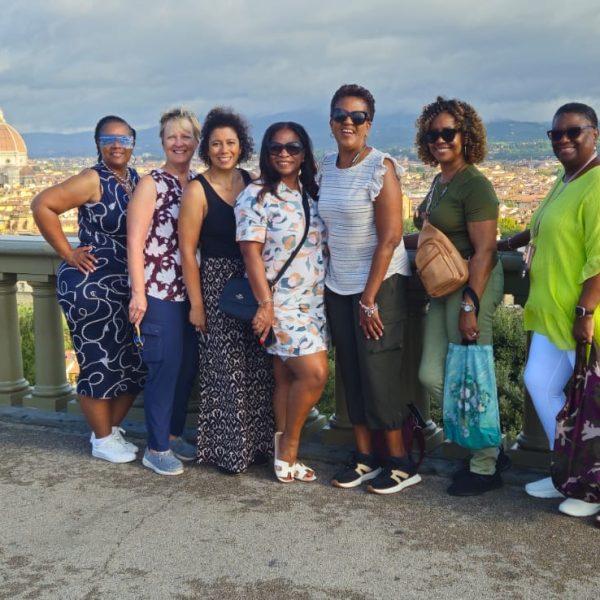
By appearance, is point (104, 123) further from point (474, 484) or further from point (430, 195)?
point (474, 484)

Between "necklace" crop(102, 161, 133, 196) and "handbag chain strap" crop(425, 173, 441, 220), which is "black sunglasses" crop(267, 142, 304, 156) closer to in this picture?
"handbag chain strap" crop(425, 173, 441, 220)

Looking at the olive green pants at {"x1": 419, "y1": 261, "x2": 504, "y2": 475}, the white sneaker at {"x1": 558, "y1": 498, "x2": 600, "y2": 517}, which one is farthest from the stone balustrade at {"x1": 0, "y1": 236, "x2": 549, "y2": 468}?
the white sneaker at {"x1": 558, "y1": 498, "x2": 600, "y2": 517}

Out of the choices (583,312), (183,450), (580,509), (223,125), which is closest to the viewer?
(583,312)

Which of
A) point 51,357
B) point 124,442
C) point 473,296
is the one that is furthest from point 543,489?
point 51,357

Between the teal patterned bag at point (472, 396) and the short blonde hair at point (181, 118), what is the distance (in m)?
1.68

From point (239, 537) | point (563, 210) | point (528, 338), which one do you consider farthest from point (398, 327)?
point (239, 537)

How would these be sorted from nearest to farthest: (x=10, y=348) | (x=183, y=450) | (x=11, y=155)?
1. (x=183, y=450)
2. (x=10, y=348)
3. (x=11, y=155)

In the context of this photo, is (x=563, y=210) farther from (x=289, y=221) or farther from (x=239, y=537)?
(x=239, y=537)

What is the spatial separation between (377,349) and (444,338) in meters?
0.33

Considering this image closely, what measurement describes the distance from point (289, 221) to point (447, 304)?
85cm

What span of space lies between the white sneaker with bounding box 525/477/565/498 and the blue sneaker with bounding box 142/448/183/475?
1.73 m

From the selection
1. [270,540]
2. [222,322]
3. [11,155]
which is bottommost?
[270,540]

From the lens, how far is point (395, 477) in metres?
3.77

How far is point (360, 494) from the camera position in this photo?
3.74 m
